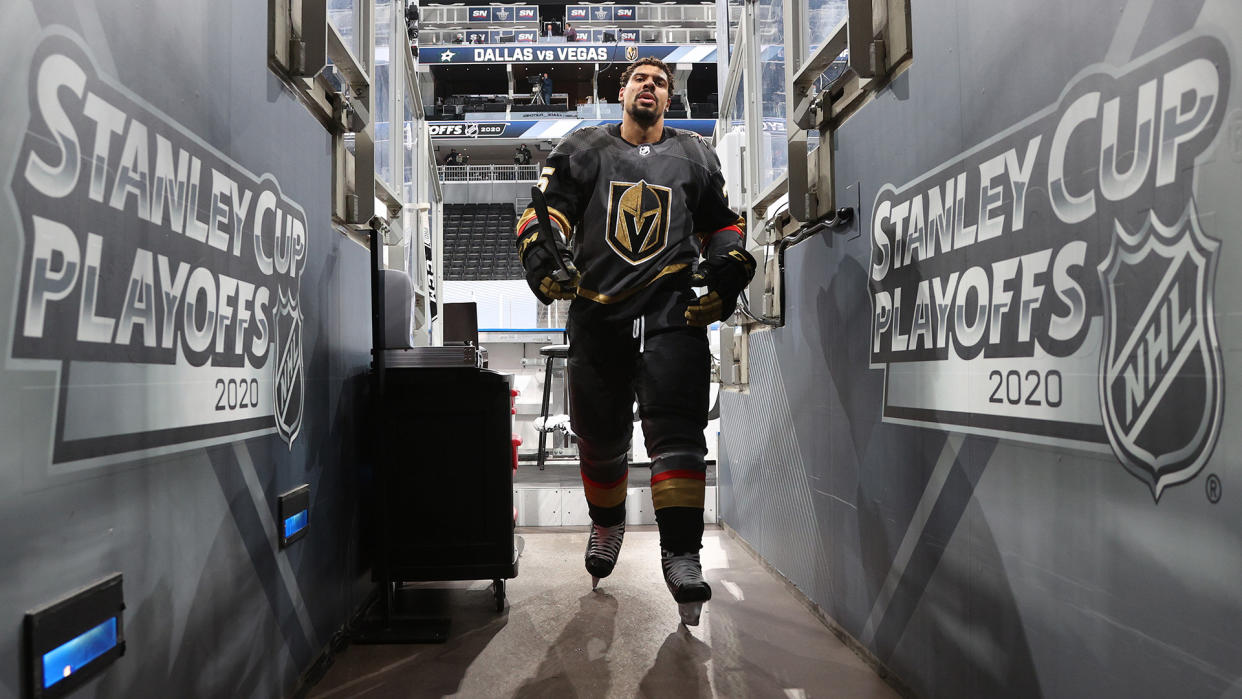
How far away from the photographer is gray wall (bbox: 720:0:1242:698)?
0.82 m

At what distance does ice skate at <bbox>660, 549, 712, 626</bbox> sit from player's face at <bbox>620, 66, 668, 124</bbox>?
4.05 ft

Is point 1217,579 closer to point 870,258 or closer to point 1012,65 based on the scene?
point 1012,65

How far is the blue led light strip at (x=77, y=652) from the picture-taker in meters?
0.83

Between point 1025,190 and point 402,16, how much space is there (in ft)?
12.8

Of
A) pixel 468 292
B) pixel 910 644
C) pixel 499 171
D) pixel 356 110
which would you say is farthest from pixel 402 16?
pixel 499 171

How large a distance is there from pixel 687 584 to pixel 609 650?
282 mm

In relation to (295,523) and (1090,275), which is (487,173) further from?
(1090,275)

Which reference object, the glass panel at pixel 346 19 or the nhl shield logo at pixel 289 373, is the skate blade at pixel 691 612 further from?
the glass panel at pixel 346 19

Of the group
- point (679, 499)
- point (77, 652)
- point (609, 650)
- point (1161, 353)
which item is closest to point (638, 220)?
point (679, 499)

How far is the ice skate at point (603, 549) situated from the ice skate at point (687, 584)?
41cm

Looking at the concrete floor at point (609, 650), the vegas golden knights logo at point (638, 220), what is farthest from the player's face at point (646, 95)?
the concrete floor at point (609, 650)

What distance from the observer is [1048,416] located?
1103 mm

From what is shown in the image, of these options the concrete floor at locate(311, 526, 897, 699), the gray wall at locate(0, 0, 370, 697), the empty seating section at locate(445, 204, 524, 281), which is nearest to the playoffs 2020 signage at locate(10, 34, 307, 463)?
the gray wall at locate(0, 0, 370, 697)

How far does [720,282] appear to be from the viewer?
2.10 meters
